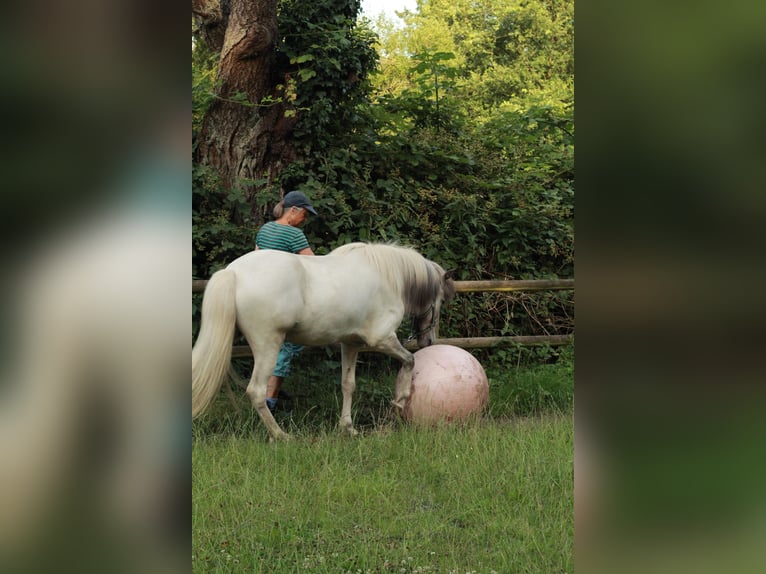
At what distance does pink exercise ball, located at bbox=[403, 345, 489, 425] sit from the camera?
18.1 ft

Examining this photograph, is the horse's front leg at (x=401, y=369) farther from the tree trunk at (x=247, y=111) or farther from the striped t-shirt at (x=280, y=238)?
the tree trunk at (x=247, y=111)

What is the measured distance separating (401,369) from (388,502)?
6.32 ft

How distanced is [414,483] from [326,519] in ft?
2.48

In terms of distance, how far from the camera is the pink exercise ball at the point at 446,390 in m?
5.52

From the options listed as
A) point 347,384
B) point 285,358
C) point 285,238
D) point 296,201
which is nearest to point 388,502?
point 347,384

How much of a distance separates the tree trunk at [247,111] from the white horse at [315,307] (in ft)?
6.95

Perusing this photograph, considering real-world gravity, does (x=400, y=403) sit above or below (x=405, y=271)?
below

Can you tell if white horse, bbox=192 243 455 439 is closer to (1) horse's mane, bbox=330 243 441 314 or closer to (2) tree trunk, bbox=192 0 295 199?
(1) horse's mane, bbox=330 243 441 314

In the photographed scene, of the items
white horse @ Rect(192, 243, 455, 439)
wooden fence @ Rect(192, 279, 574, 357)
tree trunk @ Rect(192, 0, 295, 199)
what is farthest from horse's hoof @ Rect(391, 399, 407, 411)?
tree trunk @ Rect(192, 0, 295, 199)

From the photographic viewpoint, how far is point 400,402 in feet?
18.5

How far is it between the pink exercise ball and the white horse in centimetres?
10

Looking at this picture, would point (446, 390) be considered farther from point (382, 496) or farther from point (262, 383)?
point (382, 496)

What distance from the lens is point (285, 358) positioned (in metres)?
5.99
